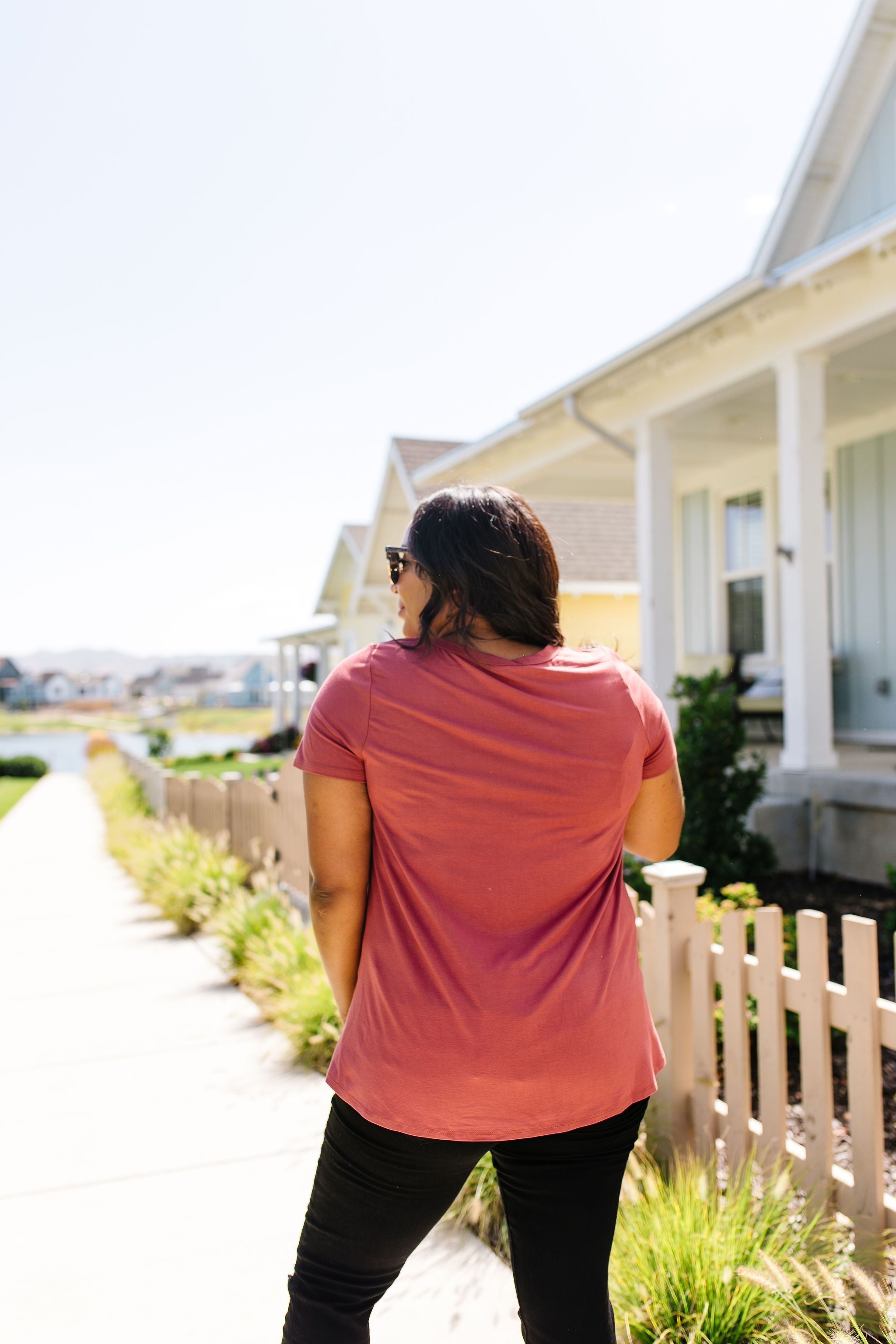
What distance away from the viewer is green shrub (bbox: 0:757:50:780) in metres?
37.7

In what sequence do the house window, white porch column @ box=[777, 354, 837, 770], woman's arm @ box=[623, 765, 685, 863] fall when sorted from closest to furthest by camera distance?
woman's arm @ box=[623, 765, 685, 863] < white porch column @ box=[777, 354, 837, 770] < the house window

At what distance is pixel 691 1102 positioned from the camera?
10.7ft

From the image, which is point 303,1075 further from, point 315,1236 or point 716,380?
point 716,380

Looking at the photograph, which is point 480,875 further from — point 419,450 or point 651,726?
point 419,450

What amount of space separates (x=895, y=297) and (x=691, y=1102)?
5192mm

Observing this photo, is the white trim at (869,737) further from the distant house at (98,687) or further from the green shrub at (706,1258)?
the distant house at (98,687)

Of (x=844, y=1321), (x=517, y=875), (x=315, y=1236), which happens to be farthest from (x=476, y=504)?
(x=844, y=1321)

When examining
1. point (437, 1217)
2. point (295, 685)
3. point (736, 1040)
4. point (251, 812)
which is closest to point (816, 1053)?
point (736, 1040)

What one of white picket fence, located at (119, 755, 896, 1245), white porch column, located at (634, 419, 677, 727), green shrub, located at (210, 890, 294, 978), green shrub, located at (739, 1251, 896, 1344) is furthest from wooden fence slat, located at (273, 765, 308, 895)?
green shrub, located at (739, 1251, 896, 1344)

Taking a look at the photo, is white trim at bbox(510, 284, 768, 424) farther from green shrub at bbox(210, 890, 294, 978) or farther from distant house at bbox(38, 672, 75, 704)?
distant house at bbox(38, 672, 75, 704)

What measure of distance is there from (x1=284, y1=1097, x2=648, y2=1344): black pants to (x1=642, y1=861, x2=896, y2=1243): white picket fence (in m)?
1.23

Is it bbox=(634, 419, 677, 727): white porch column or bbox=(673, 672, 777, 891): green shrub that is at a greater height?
bbox=(634, 419, 677, 727): white porch column

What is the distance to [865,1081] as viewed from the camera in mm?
2602

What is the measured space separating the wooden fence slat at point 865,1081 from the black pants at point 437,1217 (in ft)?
4.03
